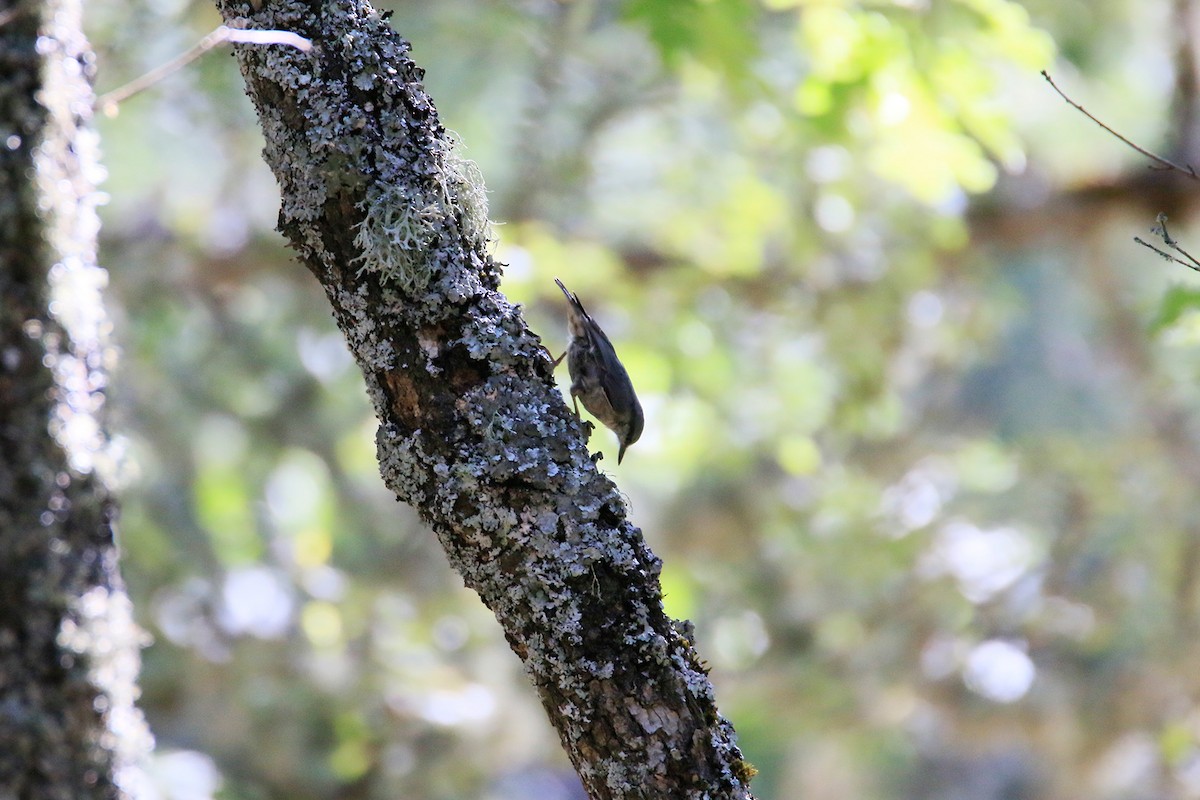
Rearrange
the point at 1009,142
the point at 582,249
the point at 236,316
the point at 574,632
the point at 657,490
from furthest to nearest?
1. the point at 657,490
2. the point at 236,316
3. the point at 582,249
4. the point at 1009,142
5. the point at 574,632

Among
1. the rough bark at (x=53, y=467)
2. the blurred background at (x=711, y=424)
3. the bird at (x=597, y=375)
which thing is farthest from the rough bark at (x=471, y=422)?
the blurred background at (x=711, y=424)

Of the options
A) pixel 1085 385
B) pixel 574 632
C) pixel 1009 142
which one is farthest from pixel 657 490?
pixel 574 632

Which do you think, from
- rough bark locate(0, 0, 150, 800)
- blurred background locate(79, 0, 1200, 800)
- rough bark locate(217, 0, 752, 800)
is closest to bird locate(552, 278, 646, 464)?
rough bark locate(217, 0, 752, 800)

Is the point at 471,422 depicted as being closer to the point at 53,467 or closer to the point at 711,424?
the point at 53,467

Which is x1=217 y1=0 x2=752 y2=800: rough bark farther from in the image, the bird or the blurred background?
the blurred background

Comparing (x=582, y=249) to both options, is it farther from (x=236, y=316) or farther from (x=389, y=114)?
(x=389, y=114)

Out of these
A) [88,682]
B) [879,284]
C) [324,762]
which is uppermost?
[879,284]
